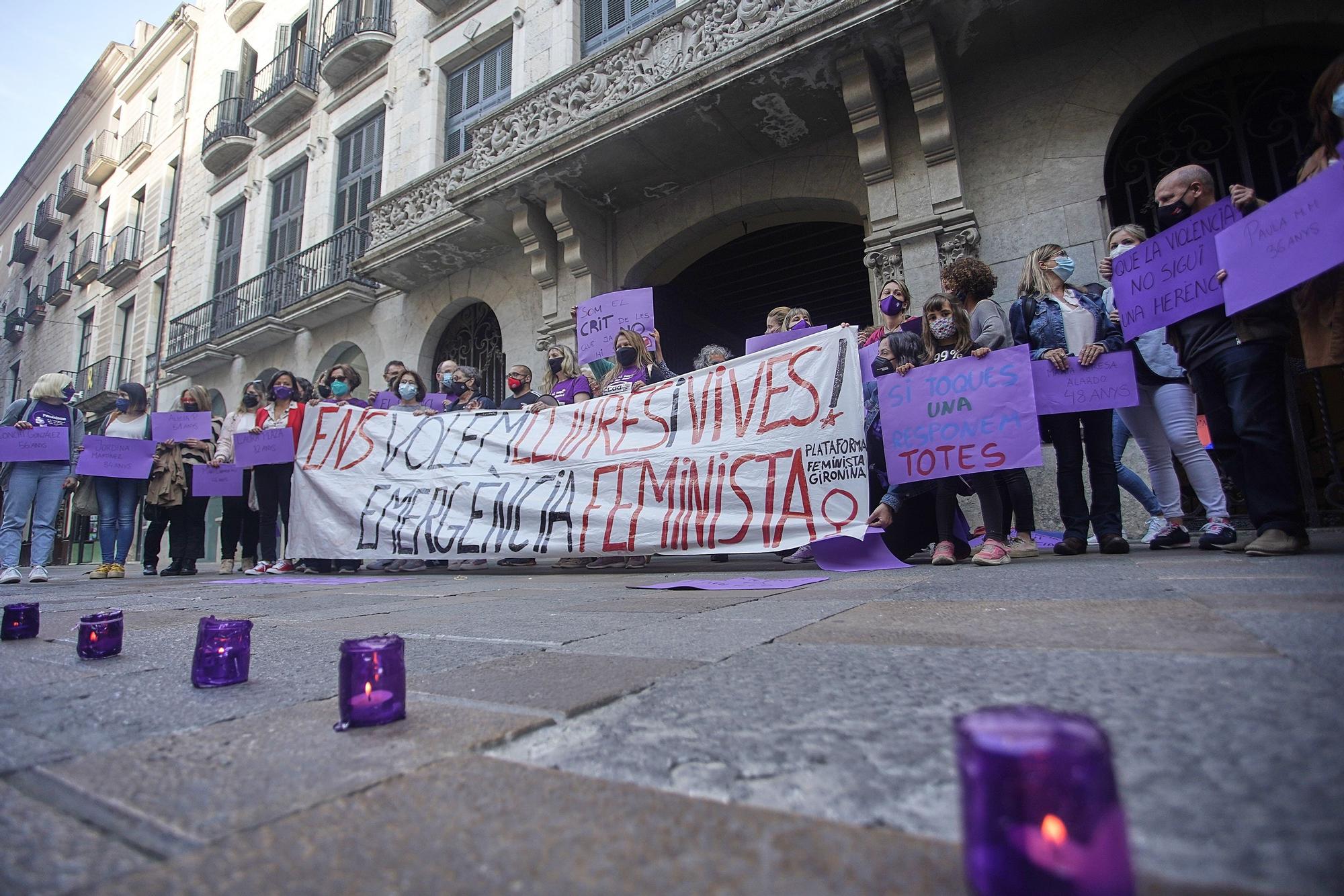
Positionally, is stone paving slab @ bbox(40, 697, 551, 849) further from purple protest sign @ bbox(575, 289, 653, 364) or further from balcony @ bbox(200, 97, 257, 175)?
balcony @ bbox(200, 97, 257, 175)

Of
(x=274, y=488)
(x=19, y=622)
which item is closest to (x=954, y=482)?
(x=19, y=622)

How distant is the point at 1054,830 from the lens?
1.41 ft

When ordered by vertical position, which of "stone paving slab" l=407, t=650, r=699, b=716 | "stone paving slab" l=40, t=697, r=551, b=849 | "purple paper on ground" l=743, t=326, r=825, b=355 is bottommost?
"stone paving slab" l=40, t=697, r=551, b=849

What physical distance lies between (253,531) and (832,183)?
7110 mm

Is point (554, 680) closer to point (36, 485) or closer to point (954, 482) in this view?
point (954, 482)

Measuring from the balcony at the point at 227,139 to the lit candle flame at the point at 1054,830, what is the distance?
63.9ft

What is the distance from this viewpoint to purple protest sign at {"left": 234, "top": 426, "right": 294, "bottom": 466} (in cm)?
595

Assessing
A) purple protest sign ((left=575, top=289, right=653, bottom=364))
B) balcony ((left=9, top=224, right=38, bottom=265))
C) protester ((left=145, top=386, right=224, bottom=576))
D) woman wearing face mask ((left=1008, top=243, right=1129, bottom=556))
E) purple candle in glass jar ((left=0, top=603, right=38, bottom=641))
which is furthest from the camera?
balcony ((left=9, top=224, right=38, bottom=265))

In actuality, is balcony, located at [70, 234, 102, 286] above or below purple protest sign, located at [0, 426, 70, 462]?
above

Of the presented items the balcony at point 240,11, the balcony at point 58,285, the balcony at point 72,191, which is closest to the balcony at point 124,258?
the balcony at point 58,285

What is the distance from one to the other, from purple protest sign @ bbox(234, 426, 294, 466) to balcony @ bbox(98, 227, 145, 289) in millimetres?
18245

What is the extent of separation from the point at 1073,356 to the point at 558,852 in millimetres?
3849

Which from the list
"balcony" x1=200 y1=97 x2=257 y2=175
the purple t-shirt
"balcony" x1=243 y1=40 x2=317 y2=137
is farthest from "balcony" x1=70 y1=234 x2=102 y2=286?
the purple t-shirt

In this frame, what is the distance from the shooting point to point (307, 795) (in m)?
0.72
